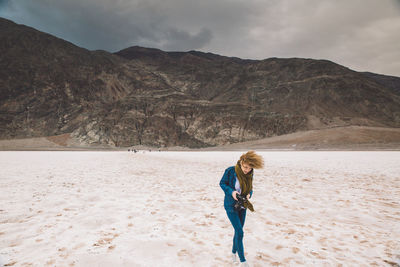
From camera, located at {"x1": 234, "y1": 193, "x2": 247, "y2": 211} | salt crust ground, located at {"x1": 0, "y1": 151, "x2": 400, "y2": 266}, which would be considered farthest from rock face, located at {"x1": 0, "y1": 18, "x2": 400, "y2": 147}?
camera, located at {"x1": 234, "y1": 193, "x2": 247, "y2": 211}

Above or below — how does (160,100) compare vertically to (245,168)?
above

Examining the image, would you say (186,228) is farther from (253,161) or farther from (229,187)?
(253,161)

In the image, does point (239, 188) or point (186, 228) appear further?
point (186, 228)

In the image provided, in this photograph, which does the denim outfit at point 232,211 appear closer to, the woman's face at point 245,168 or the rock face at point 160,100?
the woman's face at point 245,168

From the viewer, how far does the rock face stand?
302 feet

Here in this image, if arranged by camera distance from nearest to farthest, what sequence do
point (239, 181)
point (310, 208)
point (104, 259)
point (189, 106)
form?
point (239, 181) → point (104, 259) → point (310, 208) → point (189, 106)

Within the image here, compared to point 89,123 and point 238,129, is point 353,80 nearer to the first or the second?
point 238,129

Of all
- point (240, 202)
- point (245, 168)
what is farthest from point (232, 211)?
point (245, 168)

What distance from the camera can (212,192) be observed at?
8930 millimetres

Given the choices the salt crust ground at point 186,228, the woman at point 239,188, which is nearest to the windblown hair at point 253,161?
the woman at point 239,188

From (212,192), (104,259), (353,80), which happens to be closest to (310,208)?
(212,192)

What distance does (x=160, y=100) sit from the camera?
106375mm

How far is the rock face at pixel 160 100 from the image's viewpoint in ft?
302

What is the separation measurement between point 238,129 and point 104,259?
294 feet
